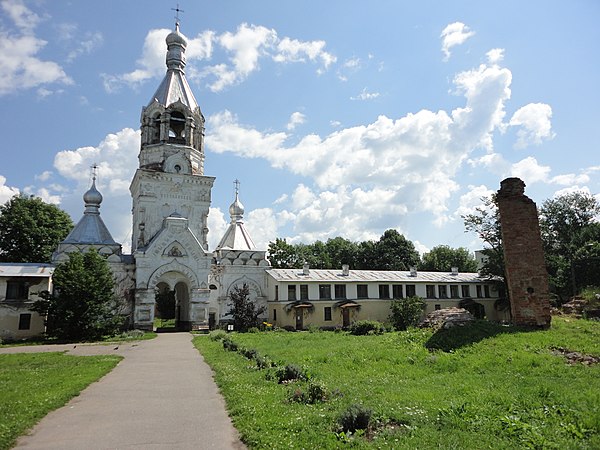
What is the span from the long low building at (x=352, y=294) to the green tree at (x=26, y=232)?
71.8ft

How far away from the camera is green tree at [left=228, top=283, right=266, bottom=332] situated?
106 feet

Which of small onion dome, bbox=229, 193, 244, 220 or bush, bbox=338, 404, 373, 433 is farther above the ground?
small onion dome, bbox=229, 193, 244, 220

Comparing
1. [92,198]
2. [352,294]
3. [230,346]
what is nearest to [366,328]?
[230,346]

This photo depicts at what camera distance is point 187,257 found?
33.9m

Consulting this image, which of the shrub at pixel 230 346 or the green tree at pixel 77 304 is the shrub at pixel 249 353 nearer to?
the shrub at pixel 230 346

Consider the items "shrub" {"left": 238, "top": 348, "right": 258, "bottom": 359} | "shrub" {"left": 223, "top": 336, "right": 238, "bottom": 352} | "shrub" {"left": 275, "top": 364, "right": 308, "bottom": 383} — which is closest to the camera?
"shrub" {"left": 275, "top": 364, "right": 308, "bottom": 383}

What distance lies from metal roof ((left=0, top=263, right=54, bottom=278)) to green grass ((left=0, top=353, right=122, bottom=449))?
11727 mm

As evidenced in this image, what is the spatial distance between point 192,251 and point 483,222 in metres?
24.9

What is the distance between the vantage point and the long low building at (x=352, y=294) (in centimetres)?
3503

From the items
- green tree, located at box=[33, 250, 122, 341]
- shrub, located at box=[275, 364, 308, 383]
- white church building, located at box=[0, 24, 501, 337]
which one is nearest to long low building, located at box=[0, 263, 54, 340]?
green tree, located at box=[33, 250, 122, 341]

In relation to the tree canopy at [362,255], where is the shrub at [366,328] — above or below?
below

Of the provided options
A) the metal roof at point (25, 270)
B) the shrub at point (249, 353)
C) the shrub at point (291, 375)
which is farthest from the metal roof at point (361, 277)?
the shrub at point (291, 375)

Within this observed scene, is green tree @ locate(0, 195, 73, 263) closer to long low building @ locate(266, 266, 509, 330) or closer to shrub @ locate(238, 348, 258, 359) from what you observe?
long low building @ locate(266, 266, 509, 330)

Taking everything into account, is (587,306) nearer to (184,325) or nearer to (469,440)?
(469,440)
